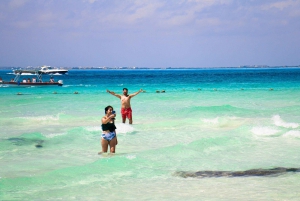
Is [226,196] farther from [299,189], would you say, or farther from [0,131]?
[0,131]

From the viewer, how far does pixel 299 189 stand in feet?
24.1

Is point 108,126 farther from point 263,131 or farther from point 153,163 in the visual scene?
point 263,131

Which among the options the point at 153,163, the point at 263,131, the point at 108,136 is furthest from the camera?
the point at 263,131

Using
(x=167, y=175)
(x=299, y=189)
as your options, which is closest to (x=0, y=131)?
(x=167, y=175)

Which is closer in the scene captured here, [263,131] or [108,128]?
[108,128]

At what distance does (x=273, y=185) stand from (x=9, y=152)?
6817 mm

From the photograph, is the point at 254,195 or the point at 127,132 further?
the point at 127,132

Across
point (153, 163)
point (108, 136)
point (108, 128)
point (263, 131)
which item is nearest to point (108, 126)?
point (108, 128)

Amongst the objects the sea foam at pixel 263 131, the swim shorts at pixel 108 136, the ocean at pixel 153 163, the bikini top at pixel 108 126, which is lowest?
the ocean at pixel 153 163

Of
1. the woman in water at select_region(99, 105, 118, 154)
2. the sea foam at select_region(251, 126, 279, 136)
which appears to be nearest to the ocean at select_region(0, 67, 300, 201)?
the sea foam at select_region(251, 126, 279, 136)

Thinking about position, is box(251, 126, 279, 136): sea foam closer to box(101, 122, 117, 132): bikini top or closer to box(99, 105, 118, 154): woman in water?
box(99, 105, 118, 154): woman in water

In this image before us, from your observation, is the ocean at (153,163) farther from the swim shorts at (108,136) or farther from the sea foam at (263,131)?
the swim shorts at (108,136)

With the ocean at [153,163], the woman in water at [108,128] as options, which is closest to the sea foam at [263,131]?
the ocean at [153,163]

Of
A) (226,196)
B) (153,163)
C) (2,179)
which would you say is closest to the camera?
(226,196)
